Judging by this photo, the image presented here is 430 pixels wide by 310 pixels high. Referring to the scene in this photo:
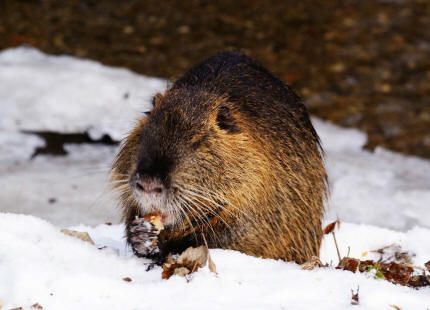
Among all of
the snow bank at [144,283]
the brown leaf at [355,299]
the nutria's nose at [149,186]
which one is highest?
the nutria's nose at [149,186]

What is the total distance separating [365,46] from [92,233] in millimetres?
6006

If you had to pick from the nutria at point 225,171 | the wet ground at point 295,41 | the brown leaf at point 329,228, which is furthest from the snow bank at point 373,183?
the nutria at point 225,171

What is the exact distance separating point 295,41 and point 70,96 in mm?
3508

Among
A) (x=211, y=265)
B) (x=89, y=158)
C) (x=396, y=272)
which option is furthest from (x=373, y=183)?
(x=211, y=265)

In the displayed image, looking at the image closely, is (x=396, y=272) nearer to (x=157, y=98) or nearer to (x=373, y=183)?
(x=157, y=98)

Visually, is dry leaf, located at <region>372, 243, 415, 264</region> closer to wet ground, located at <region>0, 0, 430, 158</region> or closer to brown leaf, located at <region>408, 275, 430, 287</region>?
brown leaf, located at <region>408, 275, 430, 287</region>

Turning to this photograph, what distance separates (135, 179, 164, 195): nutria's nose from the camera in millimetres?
2596

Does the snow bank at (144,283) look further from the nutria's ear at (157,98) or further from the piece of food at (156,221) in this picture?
the nutria's ear at (157,98)

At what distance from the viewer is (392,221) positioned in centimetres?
473

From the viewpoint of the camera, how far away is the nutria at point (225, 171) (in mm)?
2777

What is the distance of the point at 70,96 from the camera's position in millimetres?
6051

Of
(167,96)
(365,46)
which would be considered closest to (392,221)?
(167,96)

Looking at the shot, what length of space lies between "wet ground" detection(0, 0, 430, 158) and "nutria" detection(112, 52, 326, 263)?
11.1 ft

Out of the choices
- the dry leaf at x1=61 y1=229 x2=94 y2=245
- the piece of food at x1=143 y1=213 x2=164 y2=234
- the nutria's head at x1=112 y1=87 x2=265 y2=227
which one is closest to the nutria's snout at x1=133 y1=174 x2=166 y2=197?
the nutria's head at x1=112 y1=87 x2=265 y2=227
